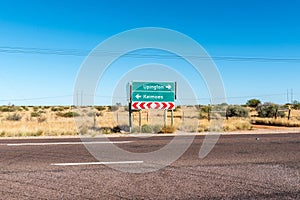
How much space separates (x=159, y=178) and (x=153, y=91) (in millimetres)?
13874

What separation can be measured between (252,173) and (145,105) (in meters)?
13.3

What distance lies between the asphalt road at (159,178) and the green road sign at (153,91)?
10.7m

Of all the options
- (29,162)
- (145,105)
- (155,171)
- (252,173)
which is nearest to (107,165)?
(155,171)

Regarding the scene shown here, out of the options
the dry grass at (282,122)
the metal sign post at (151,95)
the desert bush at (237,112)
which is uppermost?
the metal sign post at (151,95)

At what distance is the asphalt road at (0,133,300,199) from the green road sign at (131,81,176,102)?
35.2 ft

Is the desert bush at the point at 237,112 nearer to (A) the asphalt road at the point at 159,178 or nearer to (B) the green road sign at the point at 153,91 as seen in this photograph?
(B) the green road sign at the point at 153,91

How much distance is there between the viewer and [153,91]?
20.2 metres

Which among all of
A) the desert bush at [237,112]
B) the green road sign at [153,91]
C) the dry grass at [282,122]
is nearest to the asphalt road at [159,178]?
the green road sign at [153,91]

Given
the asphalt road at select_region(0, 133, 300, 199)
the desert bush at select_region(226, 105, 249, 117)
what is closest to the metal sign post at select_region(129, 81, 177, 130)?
the asphalt road at select_region(0, 133, 300, 199)

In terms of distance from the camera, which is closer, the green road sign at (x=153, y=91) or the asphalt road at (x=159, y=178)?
the asphalt road at (x=159, y=178)

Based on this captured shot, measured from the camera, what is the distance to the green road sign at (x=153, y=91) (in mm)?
19844

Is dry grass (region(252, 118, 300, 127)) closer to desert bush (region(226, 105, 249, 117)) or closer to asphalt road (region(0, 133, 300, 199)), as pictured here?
desert bush (region(226, 105, 249, 117))

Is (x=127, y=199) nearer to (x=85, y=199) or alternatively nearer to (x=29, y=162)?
(x=85, y=199)

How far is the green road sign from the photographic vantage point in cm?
1984
